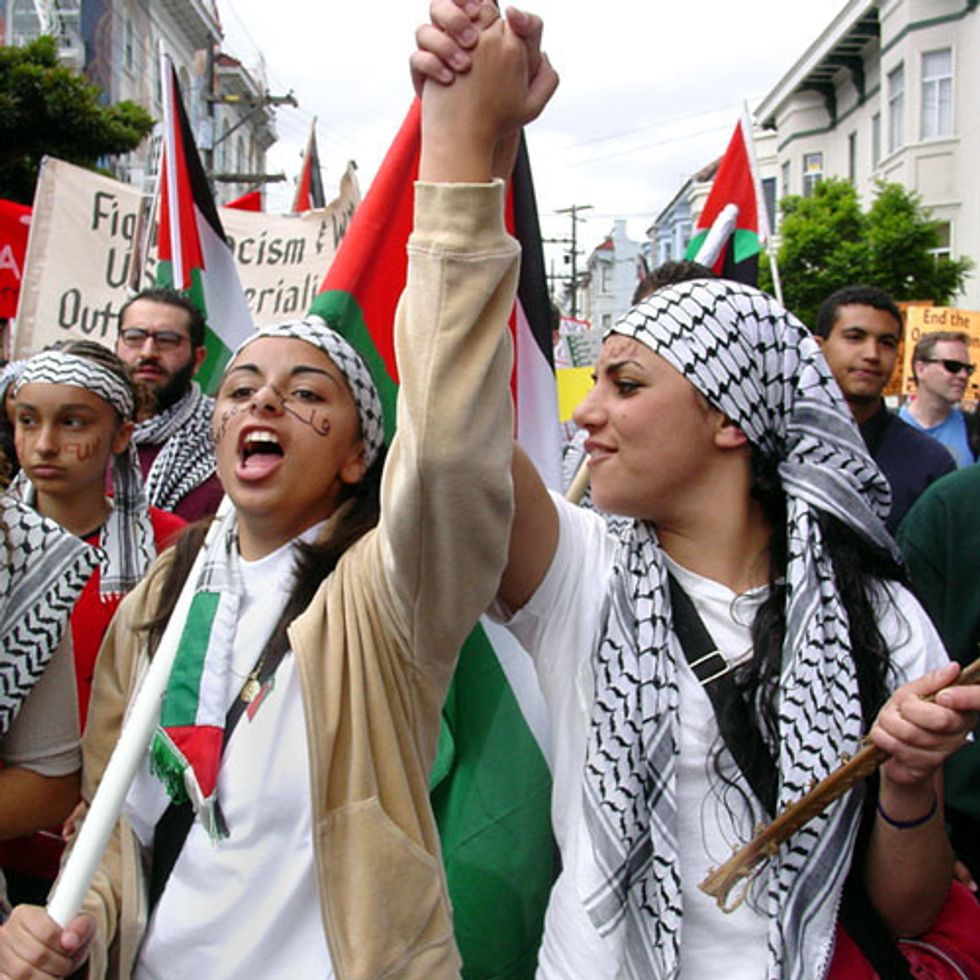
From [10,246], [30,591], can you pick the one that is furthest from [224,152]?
[30,591]

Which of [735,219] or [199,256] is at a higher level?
→ [735,219]

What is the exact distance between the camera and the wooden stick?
1.64 m

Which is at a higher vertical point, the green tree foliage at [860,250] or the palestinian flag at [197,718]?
the green tree foliage at [860,250]

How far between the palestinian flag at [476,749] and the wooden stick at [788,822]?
1.71 ft

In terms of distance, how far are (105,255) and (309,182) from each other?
1947 millimetres

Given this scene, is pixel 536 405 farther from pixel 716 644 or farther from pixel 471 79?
pixel 471 79

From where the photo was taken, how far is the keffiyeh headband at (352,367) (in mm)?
2023

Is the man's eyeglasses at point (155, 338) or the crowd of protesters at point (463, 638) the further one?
the man's eyeglasses at point (155, 338)

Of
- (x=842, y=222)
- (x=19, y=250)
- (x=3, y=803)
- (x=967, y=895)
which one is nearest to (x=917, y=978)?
(x=967, y=895)

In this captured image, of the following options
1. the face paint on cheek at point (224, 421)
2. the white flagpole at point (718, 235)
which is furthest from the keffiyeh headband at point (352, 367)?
the white flagpole at point (718, 235)

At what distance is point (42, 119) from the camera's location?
13.7m

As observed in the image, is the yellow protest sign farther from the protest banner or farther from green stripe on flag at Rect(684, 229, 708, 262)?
the protest banner

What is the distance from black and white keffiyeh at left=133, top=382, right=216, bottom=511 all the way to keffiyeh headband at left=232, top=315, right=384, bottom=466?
186cm

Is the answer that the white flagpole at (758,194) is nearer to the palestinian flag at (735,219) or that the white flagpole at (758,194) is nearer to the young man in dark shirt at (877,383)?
the palestinian flag at (735,219)
